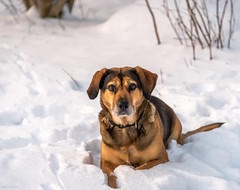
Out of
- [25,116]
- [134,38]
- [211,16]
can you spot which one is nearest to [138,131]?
[25,116]

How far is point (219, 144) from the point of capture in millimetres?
3621

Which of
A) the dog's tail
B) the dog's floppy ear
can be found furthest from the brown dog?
the dog's tail

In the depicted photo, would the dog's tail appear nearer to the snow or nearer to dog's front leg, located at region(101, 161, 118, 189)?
the snow

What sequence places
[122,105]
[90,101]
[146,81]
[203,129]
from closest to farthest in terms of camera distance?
[122,105] → [146,81] → [203,129] → [90,101]

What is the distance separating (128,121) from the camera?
3158mm

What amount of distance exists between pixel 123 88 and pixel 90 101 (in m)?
1.97

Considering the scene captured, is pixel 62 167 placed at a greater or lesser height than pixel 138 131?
lesser

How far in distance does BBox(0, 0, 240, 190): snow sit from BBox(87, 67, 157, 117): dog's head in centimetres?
59

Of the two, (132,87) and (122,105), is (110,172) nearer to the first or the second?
(122,105)

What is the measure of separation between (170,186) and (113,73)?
111 centimetres

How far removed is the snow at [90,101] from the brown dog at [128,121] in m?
0.12

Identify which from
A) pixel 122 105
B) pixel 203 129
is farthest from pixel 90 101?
pixel 122 105

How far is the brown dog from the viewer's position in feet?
9.76

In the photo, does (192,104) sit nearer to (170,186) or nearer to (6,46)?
(170,186)
